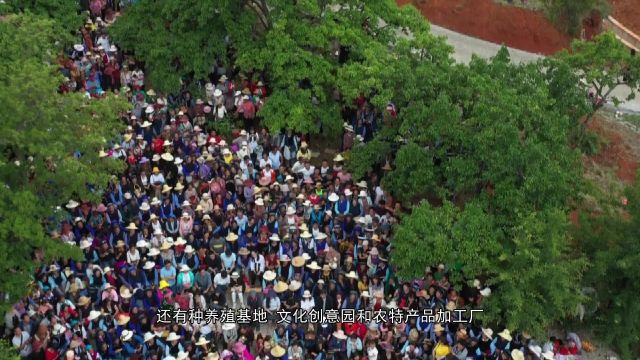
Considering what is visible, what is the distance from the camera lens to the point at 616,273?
17.9m

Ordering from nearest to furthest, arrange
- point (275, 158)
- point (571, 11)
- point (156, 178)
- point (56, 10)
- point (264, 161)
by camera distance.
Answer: point (156, 178), point (264, 161), point (275, 158), point (56, 10), point (571, 11)

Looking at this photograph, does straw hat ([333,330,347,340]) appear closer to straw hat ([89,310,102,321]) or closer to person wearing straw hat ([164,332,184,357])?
person wearing straw hat ([164,332,184,357])

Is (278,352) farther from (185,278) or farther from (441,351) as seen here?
(441,351)

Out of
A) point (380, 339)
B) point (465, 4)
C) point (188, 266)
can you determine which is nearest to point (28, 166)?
point (188, 266)

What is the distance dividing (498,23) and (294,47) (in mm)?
12962

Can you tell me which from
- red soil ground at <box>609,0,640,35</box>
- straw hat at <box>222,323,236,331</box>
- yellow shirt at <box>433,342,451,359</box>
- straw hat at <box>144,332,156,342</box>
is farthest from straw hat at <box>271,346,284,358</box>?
red soil ground at <box>609,0,640,35</box>

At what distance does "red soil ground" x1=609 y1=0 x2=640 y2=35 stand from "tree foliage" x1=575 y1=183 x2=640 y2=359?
19.0 meters

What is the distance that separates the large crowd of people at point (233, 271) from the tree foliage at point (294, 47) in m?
1.09

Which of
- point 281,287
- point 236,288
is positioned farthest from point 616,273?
point 236,288

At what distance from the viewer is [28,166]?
1636 centimetres

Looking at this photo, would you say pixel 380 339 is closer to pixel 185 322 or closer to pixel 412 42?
pixel 185 322

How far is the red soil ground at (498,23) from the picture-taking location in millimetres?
31234

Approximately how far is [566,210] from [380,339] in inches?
217

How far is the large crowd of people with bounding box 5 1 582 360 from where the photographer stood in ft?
51.7
